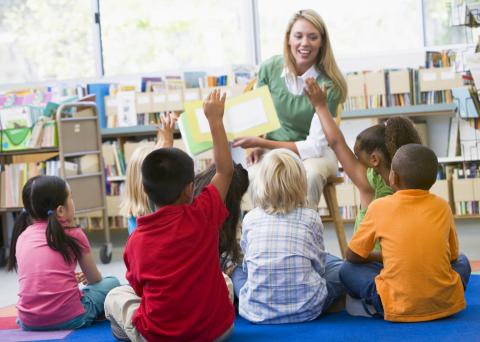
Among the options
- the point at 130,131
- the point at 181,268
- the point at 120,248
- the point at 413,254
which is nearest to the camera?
the point at 181,268

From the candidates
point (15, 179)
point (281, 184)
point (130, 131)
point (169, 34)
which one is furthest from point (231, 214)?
point (169, 34)

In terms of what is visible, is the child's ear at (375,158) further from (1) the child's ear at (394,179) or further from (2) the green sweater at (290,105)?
(2) the green sweater at (290,105)

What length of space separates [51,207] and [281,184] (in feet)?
2.70

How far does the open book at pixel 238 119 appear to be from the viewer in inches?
121

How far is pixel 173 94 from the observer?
546cm

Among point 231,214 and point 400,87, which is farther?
point 400,87

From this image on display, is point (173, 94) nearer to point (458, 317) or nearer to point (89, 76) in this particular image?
point (89, 76)

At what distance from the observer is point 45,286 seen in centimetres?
255

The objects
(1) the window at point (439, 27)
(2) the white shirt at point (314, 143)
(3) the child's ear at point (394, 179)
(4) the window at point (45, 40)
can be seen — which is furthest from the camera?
(4) the window at point (45, 40)

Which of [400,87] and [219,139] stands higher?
[400,87]

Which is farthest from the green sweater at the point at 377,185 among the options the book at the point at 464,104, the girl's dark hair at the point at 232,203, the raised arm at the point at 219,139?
the book at the point at 464,104

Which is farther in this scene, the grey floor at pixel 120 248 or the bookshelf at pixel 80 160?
the bookshelf at pixel 80 160

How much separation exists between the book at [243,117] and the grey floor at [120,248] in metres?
1.05

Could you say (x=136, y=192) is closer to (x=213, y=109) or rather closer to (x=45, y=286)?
(x=45, y=286)
